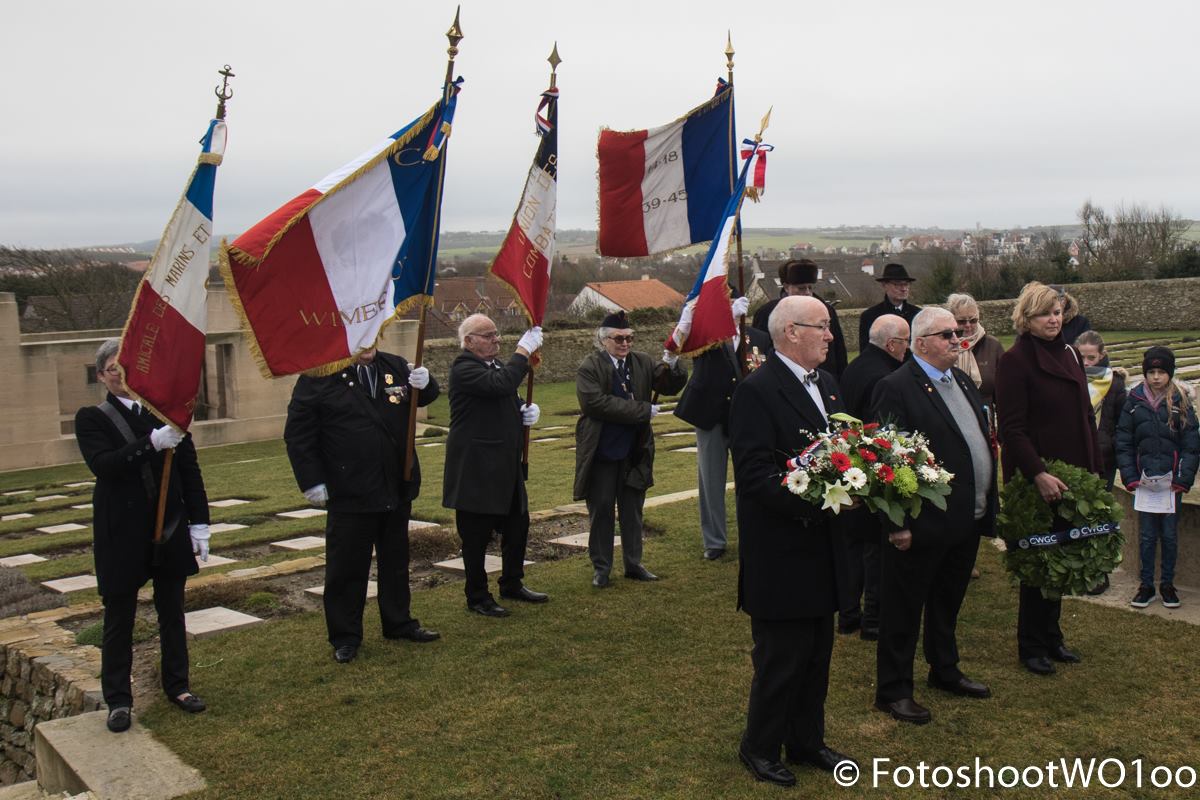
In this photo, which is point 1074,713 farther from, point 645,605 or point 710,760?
point 645,605

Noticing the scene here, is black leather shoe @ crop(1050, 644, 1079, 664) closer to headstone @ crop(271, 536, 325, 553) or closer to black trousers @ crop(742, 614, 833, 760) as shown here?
black trousers @ crop(742, 614, 833, 760)

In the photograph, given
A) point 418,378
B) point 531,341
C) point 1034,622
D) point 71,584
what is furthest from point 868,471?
point 71,584

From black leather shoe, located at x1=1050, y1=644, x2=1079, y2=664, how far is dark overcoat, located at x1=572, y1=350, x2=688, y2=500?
9.63 ft

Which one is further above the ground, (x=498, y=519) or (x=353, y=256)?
(x=353, y=256)

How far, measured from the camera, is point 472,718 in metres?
5.27

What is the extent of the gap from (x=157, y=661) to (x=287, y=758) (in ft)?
6.48

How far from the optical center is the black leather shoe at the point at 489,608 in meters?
7.07

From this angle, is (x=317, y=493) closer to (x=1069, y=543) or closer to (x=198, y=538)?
(x=198, y=538)

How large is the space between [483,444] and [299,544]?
3999 millimetres

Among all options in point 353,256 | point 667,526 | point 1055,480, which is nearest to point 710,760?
point 1055,480

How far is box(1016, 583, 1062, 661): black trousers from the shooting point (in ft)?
18.7

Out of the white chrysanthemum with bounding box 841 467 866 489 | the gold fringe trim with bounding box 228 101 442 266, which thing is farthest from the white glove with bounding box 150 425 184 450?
the white chrysanthemum with bounding box 841 467 866 489

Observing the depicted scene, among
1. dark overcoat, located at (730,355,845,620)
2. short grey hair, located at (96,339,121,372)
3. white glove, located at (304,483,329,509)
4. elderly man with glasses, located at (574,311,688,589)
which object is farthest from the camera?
elderly man with glasses, located at (574,311,688,589)

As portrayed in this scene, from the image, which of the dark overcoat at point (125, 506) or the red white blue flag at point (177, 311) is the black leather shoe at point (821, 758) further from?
the red white blue flag at point (177, 311)
